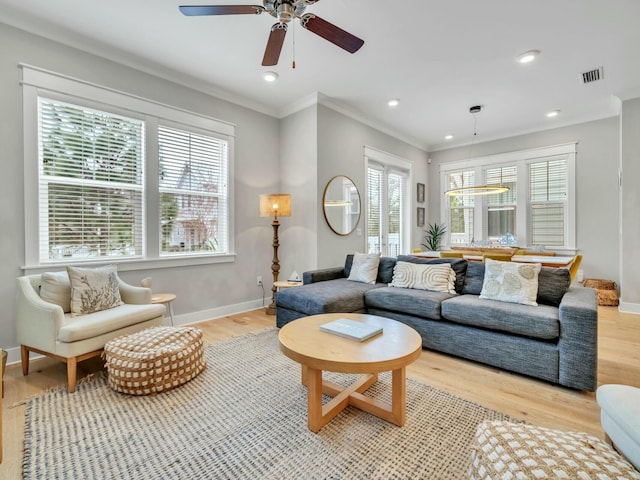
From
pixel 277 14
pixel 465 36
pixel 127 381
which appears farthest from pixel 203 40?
pixel 127 381

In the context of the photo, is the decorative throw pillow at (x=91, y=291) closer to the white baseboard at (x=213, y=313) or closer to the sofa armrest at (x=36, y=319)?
the sofa armrest at (x=36, y=319)

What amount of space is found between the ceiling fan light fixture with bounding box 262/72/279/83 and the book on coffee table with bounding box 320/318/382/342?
117 inches

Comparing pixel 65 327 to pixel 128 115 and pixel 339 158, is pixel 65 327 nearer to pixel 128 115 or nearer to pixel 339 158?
pixel 128 115

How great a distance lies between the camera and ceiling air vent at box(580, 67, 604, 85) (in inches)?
140

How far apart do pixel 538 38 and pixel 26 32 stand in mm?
4696

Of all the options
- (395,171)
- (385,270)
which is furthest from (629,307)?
(395,171)

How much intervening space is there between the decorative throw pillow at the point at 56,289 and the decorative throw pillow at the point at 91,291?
0.09 m

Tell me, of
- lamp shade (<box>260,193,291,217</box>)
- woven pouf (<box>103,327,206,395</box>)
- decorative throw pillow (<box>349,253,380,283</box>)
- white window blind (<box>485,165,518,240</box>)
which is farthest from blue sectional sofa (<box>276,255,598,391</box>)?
white window blind (<box>485,165,518,240</box>)

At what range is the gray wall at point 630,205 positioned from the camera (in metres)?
4.12

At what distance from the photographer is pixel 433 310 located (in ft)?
9.28

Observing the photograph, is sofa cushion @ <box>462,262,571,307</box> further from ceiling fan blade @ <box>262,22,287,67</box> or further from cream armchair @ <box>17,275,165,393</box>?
cream armchair @ <box>17,275,165,393</box>

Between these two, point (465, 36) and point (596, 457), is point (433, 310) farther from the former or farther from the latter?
point (465, 36)

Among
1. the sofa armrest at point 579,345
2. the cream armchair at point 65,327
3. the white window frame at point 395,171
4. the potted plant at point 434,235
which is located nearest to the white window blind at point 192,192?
the cream armchair at point 65,327

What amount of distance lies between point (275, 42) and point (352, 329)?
210 cm
